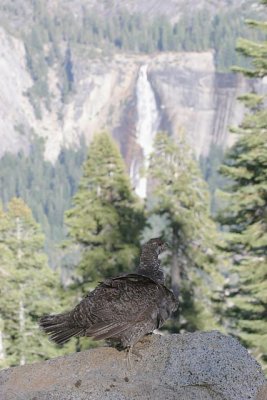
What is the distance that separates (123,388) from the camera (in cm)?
507

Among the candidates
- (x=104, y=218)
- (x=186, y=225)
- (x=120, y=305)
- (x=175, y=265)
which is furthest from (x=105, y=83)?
→ (x=120, y=305)

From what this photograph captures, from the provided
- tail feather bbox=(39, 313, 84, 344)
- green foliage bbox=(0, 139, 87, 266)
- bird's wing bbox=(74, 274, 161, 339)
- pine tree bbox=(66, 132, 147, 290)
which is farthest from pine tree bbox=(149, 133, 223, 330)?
green foliage bbox=(0, 139, 87, 266)

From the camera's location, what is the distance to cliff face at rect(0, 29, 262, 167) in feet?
456

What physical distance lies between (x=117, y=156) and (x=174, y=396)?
1526 centimetres

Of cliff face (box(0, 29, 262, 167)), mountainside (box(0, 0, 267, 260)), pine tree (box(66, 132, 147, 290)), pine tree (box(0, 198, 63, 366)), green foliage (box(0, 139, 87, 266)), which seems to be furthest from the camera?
mountainside (box(0, 0, 267, 260))

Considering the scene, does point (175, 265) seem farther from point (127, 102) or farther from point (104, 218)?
point (127, 102)

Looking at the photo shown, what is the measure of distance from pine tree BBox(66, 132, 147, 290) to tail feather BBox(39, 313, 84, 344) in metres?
13.1

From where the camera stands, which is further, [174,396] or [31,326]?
[31,326]

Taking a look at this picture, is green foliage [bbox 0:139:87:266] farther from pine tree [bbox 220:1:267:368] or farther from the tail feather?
the tail feather

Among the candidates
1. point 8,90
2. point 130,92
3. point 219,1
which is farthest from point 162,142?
point 219,1

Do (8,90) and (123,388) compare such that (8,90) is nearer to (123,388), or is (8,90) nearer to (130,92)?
(130,92)

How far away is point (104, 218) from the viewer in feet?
61.3

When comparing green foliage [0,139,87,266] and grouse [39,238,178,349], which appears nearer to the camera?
grouse [39,238,178,349]

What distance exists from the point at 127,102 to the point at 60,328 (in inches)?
5548
